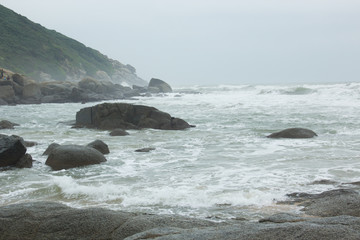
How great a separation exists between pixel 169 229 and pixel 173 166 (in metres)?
5.38

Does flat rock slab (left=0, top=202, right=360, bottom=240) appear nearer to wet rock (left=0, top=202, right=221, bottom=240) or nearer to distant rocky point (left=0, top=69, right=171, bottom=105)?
wet rock (left=0, top=202, right=221, bottom=240)

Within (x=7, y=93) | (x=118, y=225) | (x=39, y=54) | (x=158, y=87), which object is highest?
(x=39, y=54)

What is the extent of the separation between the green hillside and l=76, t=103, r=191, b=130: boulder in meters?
46.8

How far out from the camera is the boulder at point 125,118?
16922 millimetres

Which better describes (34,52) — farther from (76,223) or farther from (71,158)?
(76,223)

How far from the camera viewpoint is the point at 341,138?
1283 cm

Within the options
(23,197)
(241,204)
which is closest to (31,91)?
(23,197)

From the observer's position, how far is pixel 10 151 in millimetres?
8727

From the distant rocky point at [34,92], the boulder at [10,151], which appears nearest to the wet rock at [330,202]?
the boulder at [10,151]

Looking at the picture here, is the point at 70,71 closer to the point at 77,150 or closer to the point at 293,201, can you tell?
the point at 77,150

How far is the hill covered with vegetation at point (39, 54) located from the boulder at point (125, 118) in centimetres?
4640

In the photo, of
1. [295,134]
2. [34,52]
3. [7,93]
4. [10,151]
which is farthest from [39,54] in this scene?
[10,151]

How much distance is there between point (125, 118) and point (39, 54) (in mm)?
60400

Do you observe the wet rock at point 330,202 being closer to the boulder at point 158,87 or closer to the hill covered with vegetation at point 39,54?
the boulder at point 158,87
